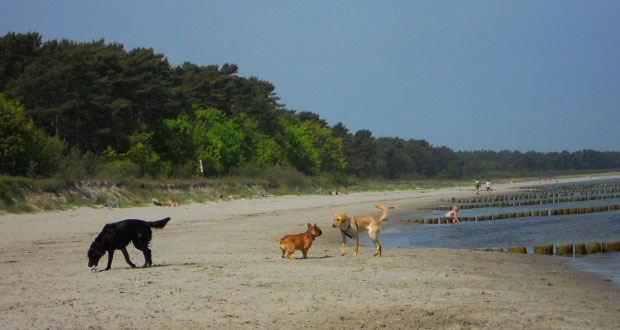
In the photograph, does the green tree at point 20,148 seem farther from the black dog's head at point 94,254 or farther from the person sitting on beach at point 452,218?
the black dog's head at point 94,254

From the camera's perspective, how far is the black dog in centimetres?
1198

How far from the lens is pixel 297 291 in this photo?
9.73 metres

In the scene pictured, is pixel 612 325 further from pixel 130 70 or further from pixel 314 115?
pixel 314 115

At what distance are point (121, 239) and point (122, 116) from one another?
43512 mm

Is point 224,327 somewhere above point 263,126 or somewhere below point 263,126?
below

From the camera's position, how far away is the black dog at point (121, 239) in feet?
39.3

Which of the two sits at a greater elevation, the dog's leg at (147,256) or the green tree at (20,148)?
the green tree at (20,148)

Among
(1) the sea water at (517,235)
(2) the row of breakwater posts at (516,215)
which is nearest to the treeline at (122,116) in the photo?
(2) the row of breakwater posts at (516,215)

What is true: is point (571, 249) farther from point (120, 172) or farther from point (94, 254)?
point (120, 172)

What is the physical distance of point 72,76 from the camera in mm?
45844

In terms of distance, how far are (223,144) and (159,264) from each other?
52572 mm

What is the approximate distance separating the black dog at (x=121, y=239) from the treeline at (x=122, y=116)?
24.1 meters

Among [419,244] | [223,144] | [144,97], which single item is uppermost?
[144,97]

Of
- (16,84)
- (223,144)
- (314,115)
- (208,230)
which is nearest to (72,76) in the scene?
(16,84)
